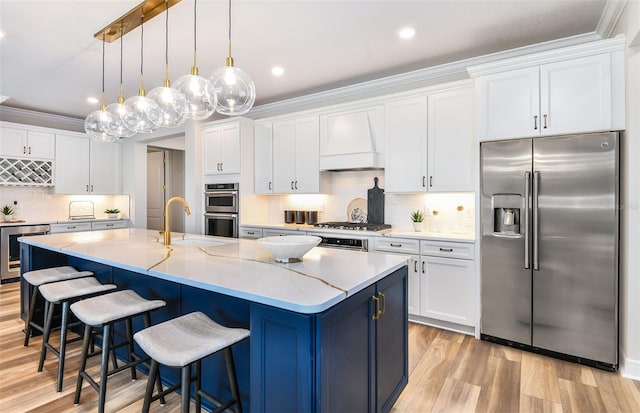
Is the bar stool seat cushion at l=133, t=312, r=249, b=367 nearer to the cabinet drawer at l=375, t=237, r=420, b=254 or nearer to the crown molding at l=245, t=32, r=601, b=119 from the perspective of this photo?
the cabinet drawer at l=375, t=237, r=420, b=254

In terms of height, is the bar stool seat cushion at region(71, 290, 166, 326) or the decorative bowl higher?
the decorative bowl

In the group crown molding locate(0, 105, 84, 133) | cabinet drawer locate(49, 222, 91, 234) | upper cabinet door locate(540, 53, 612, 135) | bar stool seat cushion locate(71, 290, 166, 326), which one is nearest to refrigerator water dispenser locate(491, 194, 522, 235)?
upper cabinet door locate(540, 53, 612, 135)

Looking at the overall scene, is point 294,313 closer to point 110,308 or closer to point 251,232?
point 110,308

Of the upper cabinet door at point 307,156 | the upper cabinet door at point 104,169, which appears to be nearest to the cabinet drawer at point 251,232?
the upper cabinet door at point 307,156

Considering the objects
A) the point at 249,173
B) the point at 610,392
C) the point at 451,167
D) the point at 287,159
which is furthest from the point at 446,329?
the point at 249,173

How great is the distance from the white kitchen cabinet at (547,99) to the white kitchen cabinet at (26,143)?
6.26 meters

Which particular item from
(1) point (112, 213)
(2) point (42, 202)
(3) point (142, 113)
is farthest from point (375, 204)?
(2) point (42, 202)

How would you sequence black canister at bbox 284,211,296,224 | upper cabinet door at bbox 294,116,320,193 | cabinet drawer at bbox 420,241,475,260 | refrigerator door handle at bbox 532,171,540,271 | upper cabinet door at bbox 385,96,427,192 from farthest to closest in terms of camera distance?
1. black canister at bbox 284,211,296,224
2. upper cabinet door at bbox 294,116,320,193
3. upper cabinet door at bbox 385,96,427,192
4. cabinet drawer at bbox 420,241,475,260
5. refrigerator door handle at bbox 532,171,540,271

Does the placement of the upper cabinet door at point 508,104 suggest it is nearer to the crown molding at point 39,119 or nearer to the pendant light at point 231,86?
the pendant light at point 231,86

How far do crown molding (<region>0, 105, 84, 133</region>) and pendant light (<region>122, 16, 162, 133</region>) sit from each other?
3982mm

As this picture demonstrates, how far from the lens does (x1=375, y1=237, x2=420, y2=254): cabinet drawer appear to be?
334 centimetres

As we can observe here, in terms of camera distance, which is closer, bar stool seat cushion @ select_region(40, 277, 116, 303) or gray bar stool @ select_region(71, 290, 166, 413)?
gray bar stool @ select_region(71, 290, 166, 413)

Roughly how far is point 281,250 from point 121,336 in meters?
1.64

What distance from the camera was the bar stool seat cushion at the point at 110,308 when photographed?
181 centimetres
